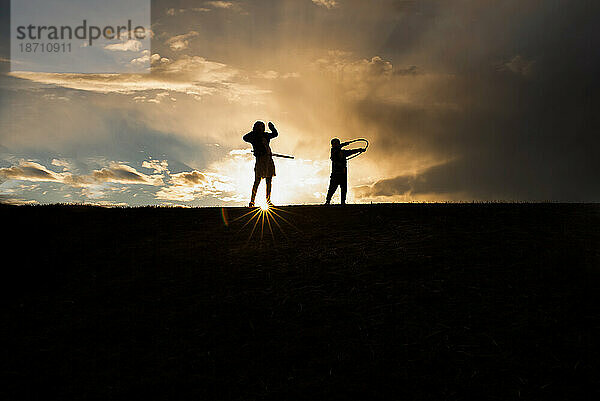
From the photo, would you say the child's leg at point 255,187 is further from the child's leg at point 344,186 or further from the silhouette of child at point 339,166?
the child's leg at point 344,186

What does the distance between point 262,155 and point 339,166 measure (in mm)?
3333

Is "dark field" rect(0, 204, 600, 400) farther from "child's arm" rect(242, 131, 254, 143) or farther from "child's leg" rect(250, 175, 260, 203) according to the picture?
"child's arm" rect(242, 131, 254, 143)

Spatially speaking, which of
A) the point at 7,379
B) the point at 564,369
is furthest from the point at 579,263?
the point at 7,379

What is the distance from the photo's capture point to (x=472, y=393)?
6039mm

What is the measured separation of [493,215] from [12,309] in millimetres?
11821

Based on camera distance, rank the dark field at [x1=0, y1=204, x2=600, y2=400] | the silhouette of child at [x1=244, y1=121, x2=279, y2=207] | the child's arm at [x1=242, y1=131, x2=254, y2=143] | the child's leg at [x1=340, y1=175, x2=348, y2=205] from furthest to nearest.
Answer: the child's leg at [x1=340, y1=175, x2=348, y2=205], the child's arm at [x1=242, y1=131, x2=254, y2=143], the silhouette of child at [x1=244, y1=121, x2=279, y2=207], the dark field at [x1=0, y1=204, x2=600, y2=400]

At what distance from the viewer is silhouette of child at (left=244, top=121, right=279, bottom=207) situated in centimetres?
1748

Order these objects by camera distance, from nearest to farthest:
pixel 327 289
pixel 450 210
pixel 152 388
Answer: pixel 152 388 → pixel 327 289 → pixel 450 210

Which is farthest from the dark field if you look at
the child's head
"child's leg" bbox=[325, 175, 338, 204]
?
"child's leg" bbox=[325, 175, 338, 204]

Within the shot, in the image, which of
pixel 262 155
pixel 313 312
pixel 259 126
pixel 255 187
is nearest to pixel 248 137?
pixel 259 126

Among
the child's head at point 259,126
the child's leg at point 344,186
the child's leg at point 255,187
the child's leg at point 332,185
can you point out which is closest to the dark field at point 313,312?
the child's leg at point 255,187

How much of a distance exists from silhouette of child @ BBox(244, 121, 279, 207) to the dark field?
407 centimetres

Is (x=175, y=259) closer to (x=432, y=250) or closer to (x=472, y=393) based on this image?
(x=432, y=250)

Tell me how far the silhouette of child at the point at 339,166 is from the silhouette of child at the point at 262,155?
8.91 ft
